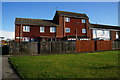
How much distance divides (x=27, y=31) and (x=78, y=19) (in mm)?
14816

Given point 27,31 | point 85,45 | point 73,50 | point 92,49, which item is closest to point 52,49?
point 73,50

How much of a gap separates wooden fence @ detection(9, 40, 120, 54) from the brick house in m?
11.9

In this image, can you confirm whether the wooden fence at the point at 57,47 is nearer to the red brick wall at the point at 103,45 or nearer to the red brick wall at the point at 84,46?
the red brick wall at the point at 84,46

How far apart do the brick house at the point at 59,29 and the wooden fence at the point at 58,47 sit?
11945 mm

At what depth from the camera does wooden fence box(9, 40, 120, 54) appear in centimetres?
1614

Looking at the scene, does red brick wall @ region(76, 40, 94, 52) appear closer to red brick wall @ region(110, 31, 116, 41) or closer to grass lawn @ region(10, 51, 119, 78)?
grass lawn @ region(10, 51, 119, 78)

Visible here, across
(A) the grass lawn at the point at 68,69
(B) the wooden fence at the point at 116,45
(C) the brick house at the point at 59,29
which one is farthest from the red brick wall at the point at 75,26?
(A) the grass lawn at the point at 68,69

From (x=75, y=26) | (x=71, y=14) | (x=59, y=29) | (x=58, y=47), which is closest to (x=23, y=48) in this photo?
(x=58, y=47)

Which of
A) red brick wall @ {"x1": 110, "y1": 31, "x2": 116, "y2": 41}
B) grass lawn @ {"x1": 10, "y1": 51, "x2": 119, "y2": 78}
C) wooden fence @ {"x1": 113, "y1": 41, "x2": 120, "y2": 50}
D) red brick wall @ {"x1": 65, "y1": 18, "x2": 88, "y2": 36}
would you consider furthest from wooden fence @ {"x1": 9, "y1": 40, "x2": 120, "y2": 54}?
red brick wall @ {"x1": 110, "y1": 31, "x2": 116, "y2": 41}

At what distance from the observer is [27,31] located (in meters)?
31.0

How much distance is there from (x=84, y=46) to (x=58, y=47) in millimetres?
4325

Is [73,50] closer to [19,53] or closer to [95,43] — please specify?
[95,43]

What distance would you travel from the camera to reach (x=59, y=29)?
33906mm

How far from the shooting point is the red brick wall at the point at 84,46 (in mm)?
19344
